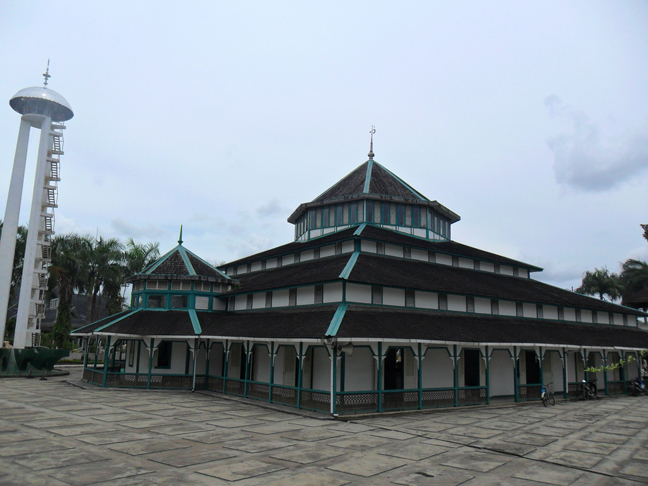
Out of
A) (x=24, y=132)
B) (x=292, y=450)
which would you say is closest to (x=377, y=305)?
(x=292, y=450)

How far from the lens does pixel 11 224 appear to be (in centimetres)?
3675

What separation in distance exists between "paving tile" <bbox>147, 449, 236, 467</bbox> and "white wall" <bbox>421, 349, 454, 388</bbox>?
14242mm

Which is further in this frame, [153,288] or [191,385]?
[153,288]

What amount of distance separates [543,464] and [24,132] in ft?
137

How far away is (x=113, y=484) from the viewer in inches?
393

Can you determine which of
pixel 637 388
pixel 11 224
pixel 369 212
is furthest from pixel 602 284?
pixel 11 224

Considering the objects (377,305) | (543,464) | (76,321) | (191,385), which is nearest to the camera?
(543,464)

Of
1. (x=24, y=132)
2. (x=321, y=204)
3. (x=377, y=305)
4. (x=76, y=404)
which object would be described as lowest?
(x=76, y=404)

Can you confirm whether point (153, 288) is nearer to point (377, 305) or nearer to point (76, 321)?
point (377, 305)

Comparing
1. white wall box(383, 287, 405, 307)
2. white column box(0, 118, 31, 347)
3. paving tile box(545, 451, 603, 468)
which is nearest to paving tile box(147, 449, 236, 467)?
paving tile box(545, 451, 603, 468)

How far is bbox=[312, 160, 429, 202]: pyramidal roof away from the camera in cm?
3562

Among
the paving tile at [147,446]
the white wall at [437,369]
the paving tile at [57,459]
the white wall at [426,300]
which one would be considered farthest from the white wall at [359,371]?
the paving tile at [57,459]

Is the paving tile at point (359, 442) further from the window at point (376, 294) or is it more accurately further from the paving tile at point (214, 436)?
the window at point (376, 294)

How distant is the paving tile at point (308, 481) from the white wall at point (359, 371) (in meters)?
11.2
